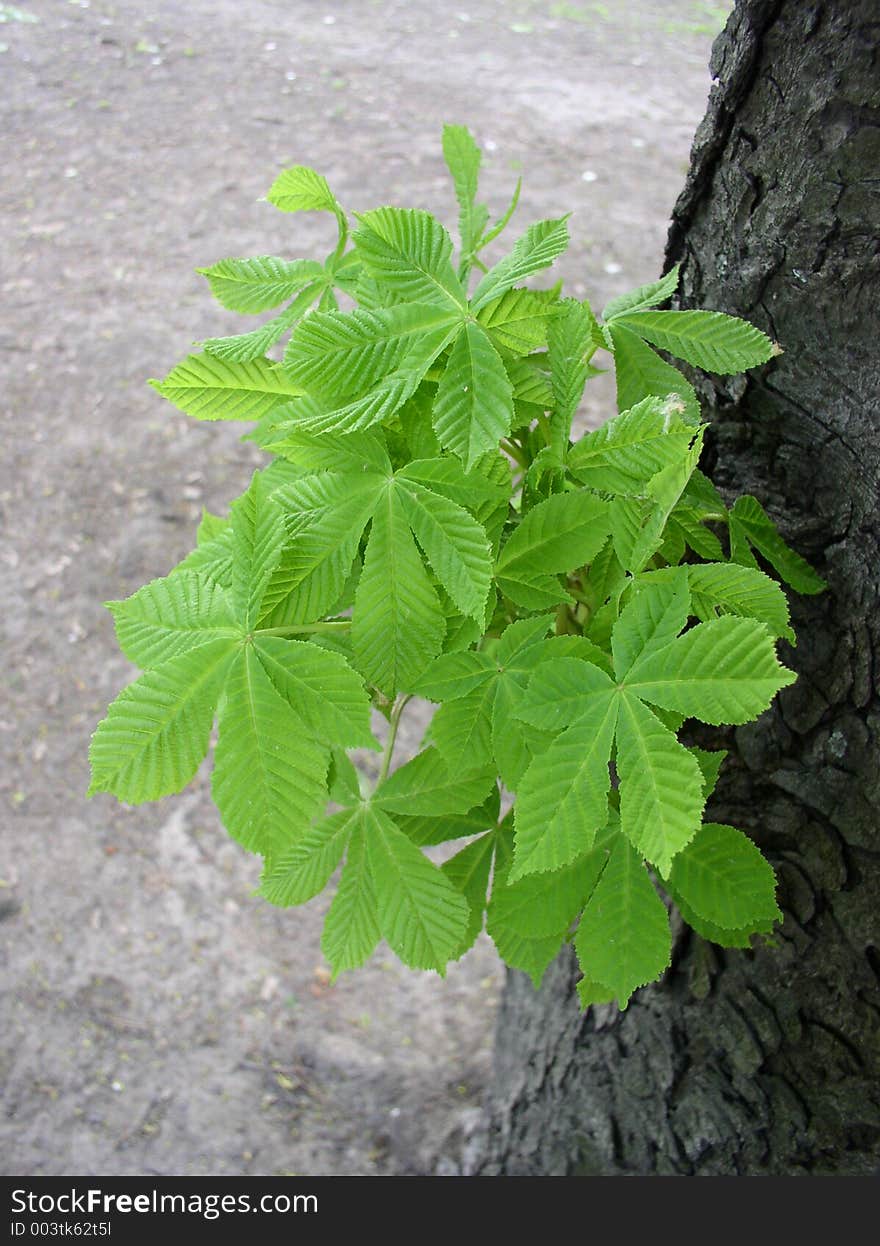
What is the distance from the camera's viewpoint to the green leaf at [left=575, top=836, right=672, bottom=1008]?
3.54 feet

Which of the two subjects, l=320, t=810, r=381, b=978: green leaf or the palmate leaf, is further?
l=320, t=810, r=381, b=978: green leaf

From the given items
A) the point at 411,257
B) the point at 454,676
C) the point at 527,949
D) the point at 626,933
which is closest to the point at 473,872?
the point at 527,949

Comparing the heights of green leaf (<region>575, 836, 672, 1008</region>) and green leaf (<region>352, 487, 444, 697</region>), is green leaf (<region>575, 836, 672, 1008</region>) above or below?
below

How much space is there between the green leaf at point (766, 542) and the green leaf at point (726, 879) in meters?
0.28

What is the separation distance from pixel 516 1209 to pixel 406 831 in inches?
32.5

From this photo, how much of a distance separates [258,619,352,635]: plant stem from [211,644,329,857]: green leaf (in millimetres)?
59

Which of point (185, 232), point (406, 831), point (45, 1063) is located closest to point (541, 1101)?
point (406, 831)

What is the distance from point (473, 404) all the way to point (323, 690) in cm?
28

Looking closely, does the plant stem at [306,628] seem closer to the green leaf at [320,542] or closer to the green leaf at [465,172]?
the green leaf at [320,542]

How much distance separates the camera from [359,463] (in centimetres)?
97

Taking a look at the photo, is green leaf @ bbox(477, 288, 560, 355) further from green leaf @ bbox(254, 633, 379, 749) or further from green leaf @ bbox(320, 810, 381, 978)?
green leaf @ bbox(320, 810, 381, 978)

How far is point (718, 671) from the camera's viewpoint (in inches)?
35.9

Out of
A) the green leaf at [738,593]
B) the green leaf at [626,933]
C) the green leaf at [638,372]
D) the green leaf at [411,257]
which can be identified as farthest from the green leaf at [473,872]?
the green leaf at [411,257]

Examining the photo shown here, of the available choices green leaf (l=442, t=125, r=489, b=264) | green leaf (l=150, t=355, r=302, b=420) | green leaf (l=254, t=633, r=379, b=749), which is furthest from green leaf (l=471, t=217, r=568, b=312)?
green leaf (l=254, t=633, r=379, b=749)
